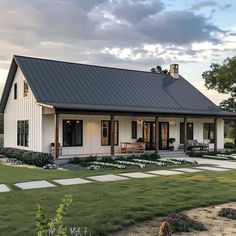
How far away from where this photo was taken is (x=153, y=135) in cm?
2555

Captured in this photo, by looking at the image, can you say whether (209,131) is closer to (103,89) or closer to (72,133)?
(103,89)

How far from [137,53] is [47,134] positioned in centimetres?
1369

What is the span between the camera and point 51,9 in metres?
18.3

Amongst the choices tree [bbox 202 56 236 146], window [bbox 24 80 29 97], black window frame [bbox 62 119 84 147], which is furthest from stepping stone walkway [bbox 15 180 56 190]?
tree [bbox 202 56 236 146]

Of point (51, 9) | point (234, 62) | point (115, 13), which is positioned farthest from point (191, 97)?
point (51, 9)

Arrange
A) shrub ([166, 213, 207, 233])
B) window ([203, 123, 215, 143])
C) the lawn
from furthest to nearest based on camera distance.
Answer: window ([203, 123, 215, 143])
the lawn
shrub ([166, 213, 207, 233])

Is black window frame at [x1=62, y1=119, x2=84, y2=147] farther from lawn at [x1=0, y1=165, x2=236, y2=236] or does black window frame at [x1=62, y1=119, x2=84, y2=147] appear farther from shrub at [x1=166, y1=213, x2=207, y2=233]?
shrub at [x1=166, y1=213, x2=207, y2=233]

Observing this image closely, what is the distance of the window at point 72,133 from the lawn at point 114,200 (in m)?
8.47

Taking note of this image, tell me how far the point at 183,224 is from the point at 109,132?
54.4ft

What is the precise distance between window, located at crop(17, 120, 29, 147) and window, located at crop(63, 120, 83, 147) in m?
2.49

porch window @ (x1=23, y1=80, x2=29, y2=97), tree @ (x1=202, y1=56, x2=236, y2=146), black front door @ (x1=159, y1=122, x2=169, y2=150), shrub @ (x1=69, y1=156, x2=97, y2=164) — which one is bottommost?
shrub @ (x1=69, y1=156, x2=97, y2=164)

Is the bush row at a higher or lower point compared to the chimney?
lower

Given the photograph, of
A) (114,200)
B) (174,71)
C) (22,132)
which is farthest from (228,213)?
(174,71)

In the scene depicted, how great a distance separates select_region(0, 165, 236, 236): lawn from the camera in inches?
269
